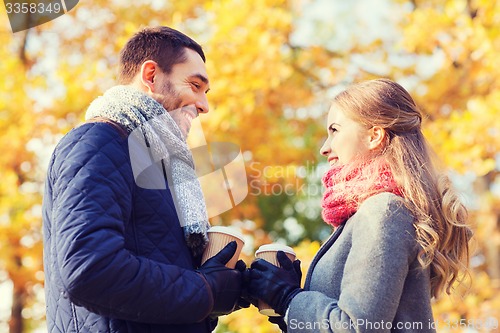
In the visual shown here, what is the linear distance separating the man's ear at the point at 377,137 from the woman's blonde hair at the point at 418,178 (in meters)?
0.01

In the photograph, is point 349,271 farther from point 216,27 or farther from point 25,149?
point 25,149

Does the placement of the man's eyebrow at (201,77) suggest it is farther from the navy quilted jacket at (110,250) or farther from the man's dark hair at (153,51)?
the navy quilted jacket at (110,250)

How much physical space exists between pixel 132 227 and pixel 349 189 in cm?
76

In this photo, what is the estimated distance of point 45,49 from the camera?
6.29 metres

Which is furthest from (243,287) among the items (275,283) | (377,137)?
(377,137)

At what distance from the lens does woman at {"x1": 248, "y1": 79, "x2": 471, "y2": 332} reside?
2031 millimetres

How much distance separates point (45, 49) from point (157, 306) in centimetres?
495

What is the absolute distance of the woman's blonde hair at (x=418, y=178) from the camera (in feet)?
7.08

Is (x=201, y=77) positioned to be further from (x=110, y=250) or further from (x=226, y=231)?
(x=110, y=250)

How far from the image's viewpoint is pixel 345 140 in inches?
95.1

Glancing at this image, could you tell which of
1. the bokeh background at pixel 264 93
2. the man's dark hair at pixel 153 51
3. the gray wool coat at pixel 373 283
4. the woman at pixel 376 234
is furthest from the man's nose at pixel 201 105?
the bokeh background at pixel 264 93

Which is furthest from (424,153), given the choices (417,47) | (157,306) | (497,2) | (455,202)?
(417,47)

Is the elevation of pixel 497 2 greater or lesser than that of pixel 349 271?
greater

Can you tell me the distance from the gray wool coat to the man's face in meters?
0.74
